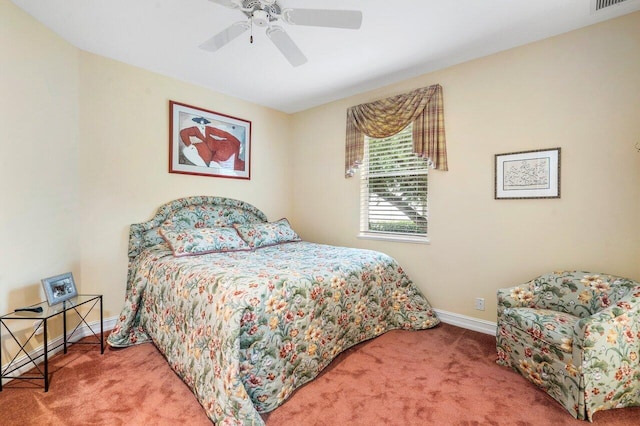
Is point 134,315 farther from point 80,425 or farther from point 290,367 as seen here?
point 290,367

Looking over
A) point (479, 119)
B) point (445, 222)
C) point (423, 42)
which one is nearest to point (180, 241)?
point (445, 222)

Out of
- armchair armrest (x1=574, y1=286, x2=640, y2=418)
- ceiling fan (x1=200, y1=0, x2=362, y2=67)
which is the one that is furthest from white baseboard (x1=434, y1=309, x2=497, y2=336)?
ceiling fan (x1=200, y1=0, x2=362, y2=67)

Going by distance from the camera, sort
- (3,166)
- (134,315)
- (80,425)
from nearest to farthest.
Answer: (80,425) → (3,166) → (134,315)

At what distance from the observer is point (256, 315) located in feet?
5.26

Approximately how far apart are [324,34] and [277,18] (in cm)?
43

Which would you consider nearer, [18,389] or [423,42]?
[18,389]

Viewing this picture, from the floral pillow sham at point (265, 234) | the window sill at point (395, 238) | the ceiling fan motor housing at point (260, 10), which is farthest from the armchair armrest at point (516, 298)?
the ceiling fan motor housing at point (260, 10)

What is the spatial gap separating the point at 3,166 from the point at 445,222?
11.3 feet

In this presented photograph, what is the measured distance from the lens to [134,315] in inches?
97.0

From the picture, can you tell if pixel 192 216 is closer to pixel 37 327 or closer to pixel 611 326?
pixel 37 327

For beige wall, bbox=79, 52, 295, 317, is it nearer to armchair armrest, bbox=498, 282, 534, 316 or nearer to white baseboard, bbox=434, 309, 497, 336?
white baseboard, bbox=434, 309, 497, 336

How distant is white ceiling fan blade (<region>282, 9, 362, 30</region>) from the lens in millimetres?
1788

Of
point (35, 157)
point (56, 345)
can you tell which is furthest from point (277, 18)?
point (56, 345)

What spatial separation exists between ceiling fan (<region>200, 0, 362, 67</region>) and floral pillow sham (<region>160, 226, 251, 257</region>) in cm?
157
